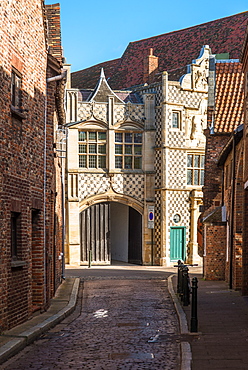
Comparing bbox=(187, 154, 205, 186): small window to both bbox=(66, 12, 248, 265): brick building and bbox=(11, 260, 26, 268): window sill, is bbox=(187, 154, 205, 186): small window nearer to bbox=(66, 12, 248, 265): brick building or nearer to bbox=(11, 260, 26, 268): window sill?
bbox=(66, 12, 248, 265): brick building

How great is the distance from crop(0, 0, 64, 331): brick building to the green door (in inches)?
817

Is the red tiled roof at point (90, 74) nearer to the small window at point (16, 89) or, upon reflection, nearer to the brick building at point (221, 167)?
the brick building at point (221, 167)

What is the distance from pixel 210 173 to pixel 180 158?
10799 millimetres

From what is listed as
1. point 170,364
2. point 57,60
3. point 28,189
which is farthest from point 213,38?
point 170,364

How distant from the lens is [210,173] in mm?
26625

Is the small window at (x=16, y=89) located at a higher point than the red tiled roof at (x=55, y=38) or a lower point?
lower

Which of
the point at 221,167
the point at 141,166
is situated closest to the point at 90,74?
the point at 141,166

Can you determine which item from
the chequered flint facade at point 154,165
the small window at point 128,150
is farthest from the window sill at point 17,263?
the small window at point 128,150

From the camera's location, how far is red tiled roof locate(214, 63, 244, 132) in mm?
25344

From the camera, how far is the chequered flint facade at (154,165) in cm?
3609

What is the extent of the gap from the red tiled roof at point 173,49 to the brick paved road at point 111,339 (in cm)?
2701

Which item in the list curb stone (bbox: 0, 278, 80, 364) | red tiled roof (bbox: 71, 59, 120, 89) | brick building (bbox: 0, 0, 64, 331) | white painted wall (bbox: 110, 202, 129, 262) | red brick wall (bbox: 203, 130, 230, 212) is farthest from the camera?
red tiled roof (bbox: 71, 59, 120, 89)

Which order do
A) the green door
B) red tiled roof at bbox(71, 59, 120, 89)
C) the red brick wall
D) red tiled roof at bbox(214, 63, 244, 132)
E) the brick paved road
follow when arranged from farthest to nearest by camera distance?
red tiled roof at bbox(71, 59, 120, 89)
the green door
the red brick wall
red tiled roof at bbox(214, 63, 244, 132)
the brick paved road

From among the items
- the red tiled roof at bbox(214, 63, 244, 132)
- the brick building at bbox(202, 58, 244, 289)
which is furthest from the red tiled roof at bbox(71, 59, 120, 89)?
the red tiled roof at bbox(214, 63, 244, 132)
